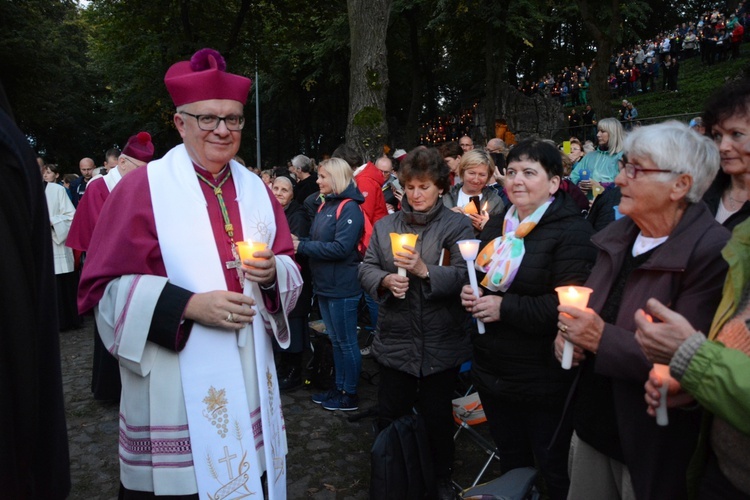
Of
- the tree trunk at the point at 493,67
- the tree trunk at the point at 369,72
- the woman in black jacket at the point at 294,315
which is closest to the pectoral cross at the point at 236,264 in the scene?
the woman in black jacket at the point at 294,315

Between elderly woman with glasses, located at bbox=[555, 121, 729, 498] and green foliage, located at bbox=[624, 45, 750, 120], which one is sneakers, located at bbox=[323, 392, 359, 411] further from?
green foliage, located at bbox=[624, 45, 750, 120]

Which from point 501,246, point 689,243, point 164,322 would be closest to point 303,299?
point 501,246

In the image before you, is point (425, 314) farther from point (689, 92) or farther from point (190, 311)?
point (689, 92)

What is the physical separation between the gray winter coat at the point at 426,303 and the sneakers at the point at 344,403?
5.83ft

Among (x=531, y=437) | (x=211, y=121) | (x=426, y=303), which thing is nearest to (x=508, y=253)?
(x=426, y=303)

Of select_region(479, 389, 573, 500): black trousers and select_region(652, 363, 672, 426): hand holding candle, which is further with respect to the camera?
select_region(479, 389, 573, 500): black trousers

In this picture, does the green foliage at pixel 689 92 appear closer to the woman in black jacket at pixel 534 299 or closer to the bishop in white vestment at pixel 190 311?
the woman in black jacket at pixel 534 299

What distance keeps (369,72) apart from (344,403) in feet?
17.2

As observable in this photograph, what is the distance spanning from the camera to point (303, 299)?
5984mm

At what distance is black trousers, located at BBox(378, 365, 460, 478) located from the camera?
11.7 feet

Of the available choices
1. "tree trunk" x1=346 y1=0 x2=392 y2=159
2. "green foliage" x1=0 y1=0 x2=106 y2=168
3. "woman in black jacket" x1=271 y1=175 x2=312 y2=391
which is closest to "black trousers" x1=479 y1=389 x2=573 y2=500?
"woman in black jacket" x1=271 y1=175 x2=312 y2=391

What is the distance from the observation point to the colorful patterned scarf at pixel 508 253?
2936mm

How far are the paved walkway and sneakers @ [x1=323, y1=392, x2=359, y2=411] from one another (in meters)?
0.06

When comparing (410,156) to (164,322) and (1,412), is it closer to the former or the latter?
(164,322)
